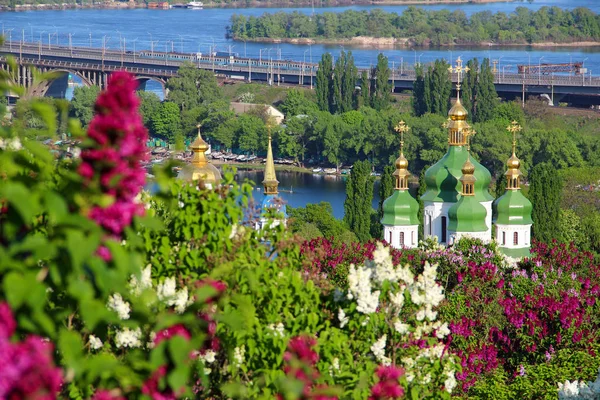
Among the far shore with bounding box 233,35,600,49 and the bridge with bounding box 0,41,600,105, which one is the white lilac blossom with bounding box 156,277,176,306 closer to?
the bridge with bounding box 0,41,600,105

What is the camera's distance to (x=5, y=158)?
5.25m

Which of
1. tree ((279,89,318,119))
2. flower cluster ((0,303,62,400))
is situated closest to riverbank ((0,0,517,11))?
tree ((279,89,318,119))

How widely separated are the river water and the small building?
12.8 metres

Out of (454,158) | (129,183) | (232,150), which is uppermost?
(129,183)

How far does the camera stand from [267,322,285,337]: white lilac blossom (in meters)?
8.25

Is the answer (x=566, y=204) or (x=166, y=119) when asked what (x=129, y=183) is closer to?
(x=566, y=204)

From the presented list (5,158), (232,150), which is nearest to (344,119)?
(232,150)

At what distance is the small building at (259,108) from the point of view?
59.1 metres

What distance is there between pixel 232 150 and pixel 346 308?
47930mm

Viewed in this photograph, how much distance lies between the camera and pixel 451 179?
24328mm

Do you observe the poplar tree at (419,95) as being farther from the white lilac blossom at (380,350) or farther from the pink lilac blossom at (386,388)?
the pink lilac blossom at (386,388)

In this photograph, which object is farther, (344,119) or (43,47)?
(43,47)

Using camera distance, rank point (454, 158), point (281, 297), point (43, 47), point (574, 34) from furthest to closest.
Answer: point (574, 34), point (43, 47), point (454, 158), point (281, 297)

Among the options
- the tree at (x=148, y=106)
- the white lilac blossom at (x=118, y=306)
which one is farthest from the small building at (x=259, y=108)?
the white lilac blossom at (x=118, y=306)
